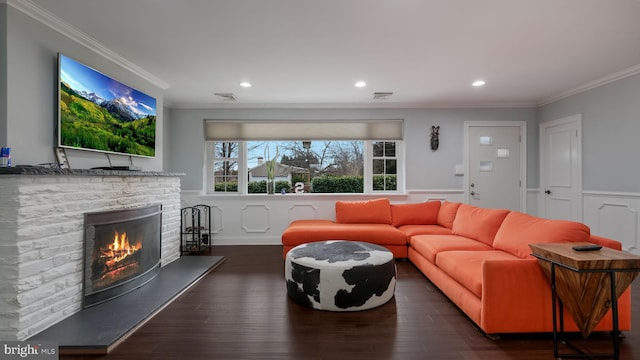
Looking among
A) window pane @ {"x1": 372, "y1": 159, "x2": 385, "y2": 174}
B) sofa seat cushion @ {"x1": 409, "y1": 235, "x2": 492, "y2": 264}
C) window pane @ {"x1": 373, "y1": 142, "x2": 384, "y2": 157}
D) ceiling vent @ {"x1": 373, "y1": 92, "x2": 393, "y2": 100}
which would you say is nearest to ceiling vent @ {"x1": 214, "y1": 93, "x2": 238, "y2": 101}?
ceiling vent @ {"x1": 373, "y1": 92, "x2": 393, "y2": 100}

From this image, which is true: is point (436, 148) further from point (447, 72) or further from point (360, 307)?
point (360, 307)

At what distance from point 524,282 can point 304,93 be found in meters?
3.35

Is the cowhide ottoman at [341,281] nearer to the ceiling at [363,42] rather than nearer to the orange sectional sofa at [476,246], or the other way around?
the orange sectional sofa at [476,246]

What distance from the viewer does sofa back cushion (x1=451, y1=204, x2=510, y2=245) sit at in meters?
2.85

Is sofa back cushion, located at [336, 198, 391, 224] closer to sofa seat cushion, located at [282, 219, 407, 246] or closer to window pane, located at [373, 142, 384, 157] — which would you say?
sofa seat cushion, located at [282, 219, 407, 246]

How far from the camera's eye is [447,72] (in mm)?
3230

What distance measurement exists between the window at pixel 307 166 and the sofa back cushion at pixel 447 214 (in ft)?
2.96

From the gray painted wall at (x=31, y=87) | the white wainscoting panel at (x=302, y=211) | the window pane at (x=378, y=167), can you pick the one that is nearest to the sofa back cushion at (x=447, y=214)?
the window pane at (x=378, y=167)

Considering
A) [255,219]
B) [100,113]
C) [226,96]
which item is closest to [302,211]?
[255,219]

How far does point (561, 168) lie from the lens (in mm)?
4184

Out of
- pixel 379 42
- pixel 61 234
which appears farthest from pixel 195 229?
pixel 379 42

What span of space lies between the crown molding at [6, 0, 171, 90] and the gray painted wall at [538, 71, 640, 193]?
5.87 m

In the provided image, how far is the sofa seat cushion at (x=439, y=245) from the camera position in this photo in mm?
2751

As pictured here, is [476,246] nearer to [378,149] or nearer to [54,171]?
[378,149]
